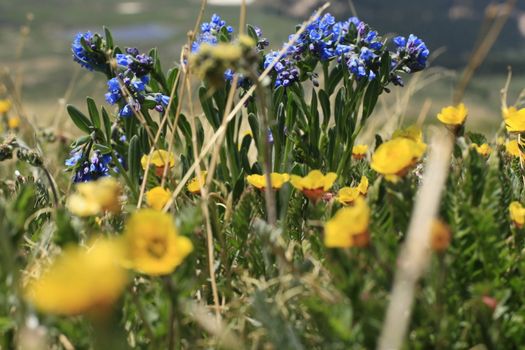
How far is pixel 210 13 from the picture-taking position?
93.8m

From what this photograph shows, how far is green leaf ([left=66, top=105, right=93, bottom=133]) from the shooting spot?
227cm

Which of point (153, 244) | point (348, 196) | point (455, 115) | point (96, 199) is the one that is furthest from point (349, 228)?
point (455, 115)

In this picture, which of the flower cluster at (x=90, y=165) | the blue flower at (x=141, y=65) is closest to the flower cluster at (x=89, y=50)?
the blue flower at (x=141, y=65)

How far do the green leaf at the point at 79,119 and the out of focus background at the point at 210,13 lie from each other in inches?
2729

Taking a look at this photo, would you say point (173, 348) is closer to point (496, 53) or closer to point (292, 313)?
point (292, 313)

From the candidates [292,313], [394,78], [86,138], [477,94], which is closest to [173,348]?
[292,313]

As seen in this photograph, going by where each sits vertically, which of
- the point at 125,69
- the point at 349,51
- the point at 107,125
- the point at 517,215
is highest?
the point at 349,51

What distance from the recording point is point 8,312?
1190mm

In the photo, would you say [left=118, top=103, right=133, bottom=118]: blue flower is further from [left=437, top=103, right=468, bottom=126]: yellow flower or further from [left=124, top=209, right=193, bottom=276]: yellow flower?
Answer: [left=124, top=209, right=193, bottom=276]: yellow flower

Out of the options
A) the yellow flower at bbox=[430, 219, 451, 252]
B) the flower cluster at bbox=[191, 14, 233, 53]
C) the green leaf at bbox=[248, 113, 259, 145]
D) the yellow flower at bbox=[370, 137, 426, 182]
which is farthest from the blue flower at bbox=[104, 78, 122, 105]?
the yellow flower at bbox=[430, 219, 451, 252]

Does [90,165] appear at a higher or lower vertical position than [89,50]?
lower

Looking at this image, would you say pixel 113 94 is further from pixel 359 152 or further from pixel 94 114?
pixel 359 152

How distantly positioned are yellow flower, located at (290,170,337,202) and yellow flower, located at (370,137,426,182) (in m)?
0.21

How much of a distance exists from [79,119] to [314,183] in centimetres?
110
